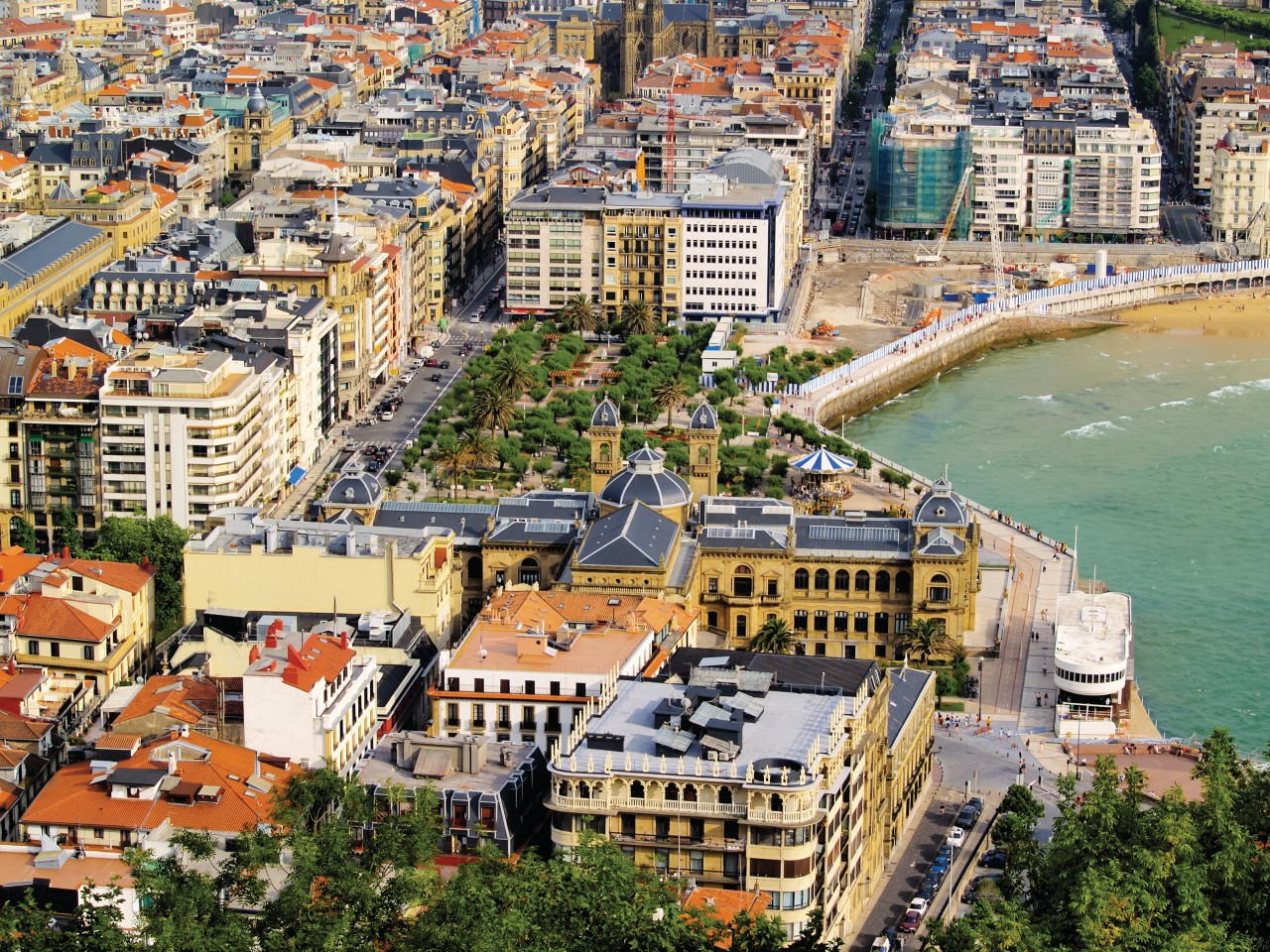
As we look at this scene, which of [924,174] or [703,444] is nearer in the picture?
[703,444]

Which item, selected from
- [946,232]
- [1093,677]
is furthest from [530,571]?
[946,232]

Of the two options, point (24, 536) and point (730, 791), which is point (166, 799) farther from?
point (24, 536)

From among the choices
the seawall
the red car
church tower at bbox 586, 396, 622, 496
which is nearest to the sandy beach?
the seawall

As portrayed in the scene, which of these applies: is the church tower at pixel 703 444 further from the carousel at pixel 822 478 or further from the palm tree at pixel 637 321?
the palm tree at pixel 637 321

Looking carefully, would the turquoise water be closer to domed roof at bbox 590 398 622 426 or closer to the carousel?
the carousel

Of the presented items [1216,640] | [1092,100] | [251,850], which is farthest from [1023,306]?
[251,850]

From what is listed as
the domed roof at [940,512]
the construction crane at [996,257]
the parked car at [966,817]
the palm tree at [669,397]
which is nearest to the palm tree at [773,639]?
the domed roof at [940,512]

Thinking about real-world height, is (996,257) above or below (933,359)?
above
